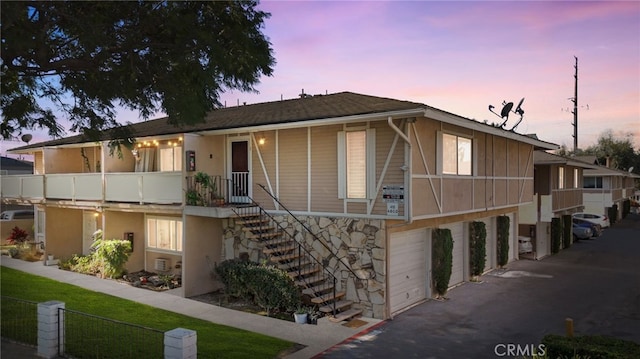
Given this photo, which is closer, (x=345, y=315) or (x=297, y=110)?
(x=345, y=315)

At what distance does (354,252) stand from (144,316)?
6.00 metres

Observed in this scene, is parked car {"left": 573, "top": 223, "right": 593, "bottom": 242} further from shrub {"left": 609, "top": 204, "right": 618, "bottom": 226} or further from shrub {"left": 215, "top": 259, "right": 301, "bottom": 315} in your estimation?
shrub {"left": 215, "top": 259, "right": 301, "bottom": 315}

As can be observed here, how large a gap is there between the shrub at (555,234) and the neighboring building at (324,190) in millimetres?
6770

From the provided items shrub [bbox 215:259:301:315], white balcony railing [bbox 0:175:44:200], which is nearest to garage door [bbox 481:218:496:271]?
shrub [bbox 215:259:301:315]

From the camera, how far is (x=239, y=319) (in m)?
12.2

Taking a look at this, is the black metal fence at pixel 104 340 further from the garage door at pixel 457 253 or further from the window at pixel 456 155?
the garage door at pixel 457 253

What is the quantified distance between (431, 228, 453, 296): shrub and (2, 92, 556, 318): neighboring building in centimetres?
23

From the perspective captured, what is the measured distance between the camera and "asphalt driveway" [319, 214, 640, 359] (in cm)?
1023

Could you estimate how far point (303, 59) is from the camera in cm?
1852

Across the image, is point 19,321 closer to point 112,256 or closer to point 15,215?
point 112,256

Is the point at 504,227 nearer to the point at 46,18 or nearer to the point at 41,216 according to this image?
the point at 46,18

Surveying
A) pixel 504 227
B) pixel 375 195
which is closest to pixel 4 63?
pixel 375 195

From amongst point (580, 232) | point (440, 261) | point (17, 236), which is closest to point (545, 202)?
point (580, 232)

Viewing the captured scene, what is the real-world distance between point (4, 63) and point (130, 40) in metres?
2.27
